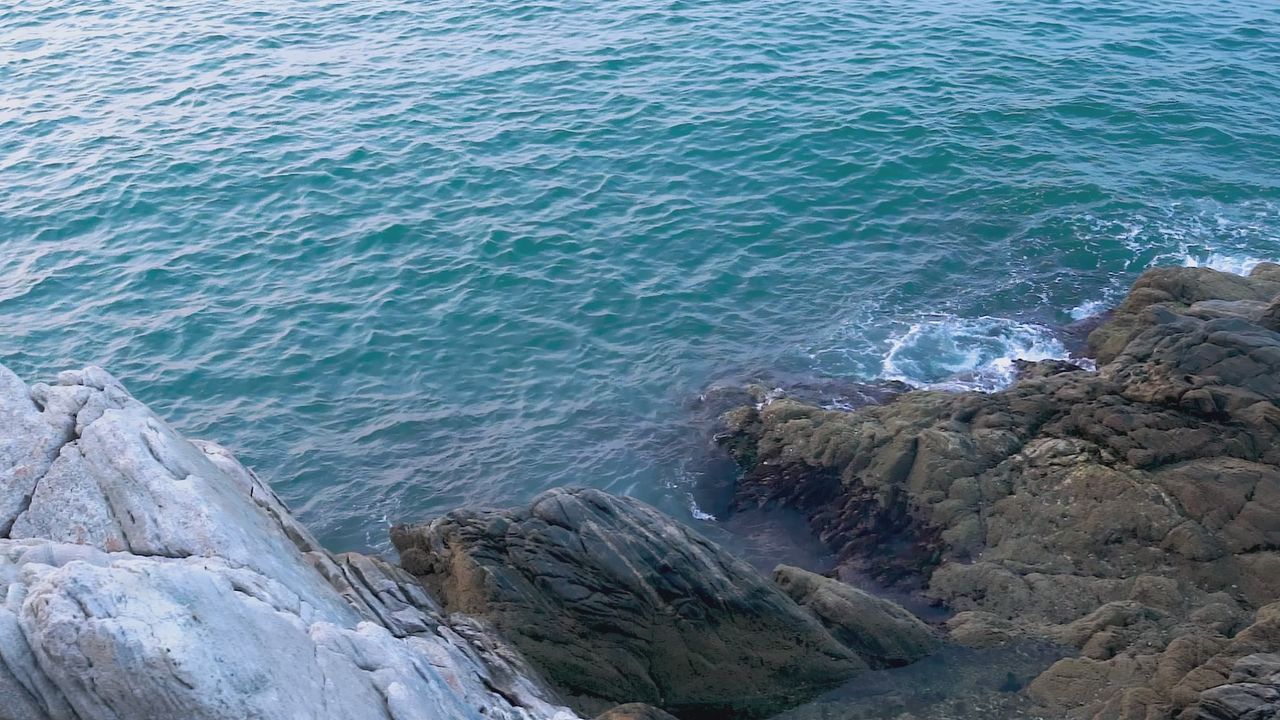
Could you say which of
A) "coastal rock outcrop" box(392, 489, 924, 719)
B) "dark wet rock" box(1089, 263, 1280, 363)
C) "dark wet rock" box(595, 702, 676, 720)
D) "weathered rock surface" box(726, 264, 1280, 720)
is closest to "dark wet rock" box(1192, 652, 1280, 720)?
"weathered rock surface" box(726, 264, 1280, 720)

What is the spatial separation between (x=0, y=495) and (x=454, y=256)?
1770 cm

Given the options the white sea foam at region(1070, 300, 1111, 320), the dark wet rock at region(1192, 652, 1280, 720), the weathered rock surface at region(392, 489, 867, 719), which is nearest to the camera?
the dark wet rock at region(1192, 652, 1280, 720)

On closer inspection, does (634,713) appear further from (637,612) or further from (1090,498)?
(1090,498)

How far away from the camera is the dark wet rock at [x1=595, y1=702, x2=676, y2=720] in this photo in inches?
562

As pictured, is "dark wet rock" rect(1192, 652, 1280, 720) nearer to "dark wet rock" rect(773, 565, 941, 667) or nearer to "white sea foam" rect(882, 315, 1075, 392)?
"dark wet rock" rect(773, 565, 941, 667)

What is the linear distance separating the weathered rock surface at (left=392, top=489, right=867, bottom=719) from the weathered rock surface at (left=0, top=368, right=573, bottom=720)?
3.47 feet

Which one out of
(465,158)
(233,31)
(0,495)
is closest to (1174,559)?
(0,495)

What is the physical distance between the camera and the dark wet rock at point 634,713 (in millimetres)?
14273

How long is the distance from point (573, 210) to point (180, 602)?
2260 centimetres

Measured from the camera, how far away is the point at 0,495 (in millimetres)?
12008

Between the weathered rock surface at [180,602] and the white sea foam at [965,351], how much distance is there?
43.4 feet

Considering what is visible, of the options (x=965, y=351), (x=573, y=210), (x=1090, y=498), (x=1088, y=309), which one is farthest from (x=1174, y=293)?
(x=573, y=210)

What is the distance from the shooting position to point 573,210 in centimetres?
3086

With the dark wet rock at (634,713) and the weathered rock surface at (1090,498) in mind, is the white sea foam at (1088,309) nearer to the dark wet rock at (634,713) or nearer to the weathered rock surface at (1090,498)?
the weathered rock surface at (1090,498)
